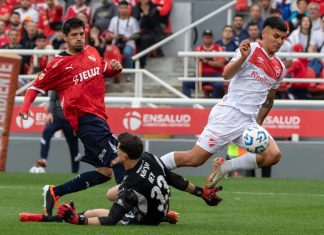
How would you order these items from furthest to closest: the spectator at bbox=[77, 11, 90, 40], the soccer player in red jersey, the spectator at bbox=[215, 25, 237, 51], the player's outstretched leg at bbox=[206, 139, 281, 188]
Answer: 1. the spectator at bbox=[77, 11, 90, 40]
2. the spectator at bbox=[215, 25, 237, 51]
3. the player's outstretched leg at bbox=[206, 139, 281, 188]
4. the soccer player in red jersey

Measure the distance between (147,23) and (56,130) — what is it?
15.4 ft

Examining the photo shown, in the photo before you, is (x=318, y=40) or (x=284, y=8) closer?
(x=318, y=40)

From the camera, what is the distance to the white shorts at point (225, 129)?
13258 mm

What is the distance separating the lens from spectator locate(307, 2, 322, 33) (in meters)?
22.8

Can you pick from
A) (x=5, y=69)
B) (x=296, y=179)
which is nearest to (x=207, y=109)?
(x=296, y=179)

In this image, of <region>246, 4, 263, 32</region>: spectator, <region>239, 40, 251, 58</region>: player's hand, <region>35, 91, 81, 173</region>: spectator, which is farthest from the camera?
<region>246, 4, 263, 32</region>: spectator

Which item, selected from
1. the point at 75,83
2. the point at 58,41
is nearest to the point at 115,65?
the point at 75,83

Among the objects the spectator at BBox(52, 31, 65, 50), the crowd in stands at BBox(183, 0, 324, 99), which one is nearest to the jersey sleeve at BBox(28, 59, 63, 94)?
the crowd in stands at BBox(183, 0, 324, 99)

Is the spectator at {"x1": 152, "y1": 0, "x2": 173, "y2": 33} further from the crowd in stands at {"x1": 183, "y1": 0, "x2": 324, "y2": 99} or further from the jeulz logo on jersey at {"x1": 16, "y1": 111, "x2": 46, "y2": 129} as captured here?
the jeulz logo on jersey at {"x1": 16, "y1": 111, "x2": 46, "y2": 129}

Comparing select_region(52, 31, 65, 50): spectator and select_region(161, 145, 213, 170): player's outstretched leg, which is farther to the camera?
select_region(52, 31, 65, 50): spectator

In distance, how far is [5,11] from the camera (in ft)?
86.8

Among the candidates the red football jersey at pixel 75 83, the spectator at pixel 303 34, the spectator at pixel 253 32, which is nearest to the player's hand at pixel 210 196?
the red football jersey at pixel 75 83

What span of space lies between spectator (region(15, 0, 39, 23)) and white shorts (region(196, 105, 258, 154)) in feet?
43.3

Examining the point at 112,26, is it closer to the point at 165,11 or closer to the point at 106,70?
the point at 165,11
